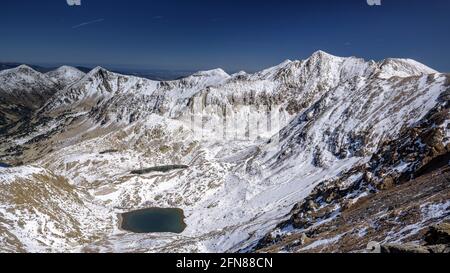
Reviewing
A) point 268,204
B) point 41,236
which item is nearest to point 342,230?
point 268,204

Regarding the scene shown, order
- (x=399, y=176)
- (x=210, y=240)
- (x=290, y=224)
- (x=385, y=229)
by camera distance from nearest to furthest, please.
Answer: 1. (x=385, y=229)
2. (x=399, y=176)
3. (x=290, y=224)
4. (x=210, y=240)

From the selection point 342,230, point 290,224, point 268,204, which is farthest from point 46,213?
point 342,230

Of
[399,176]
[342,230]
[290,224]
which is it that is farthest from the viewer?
[290,224]

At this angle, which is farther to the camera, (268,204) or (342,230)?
(268,204)
